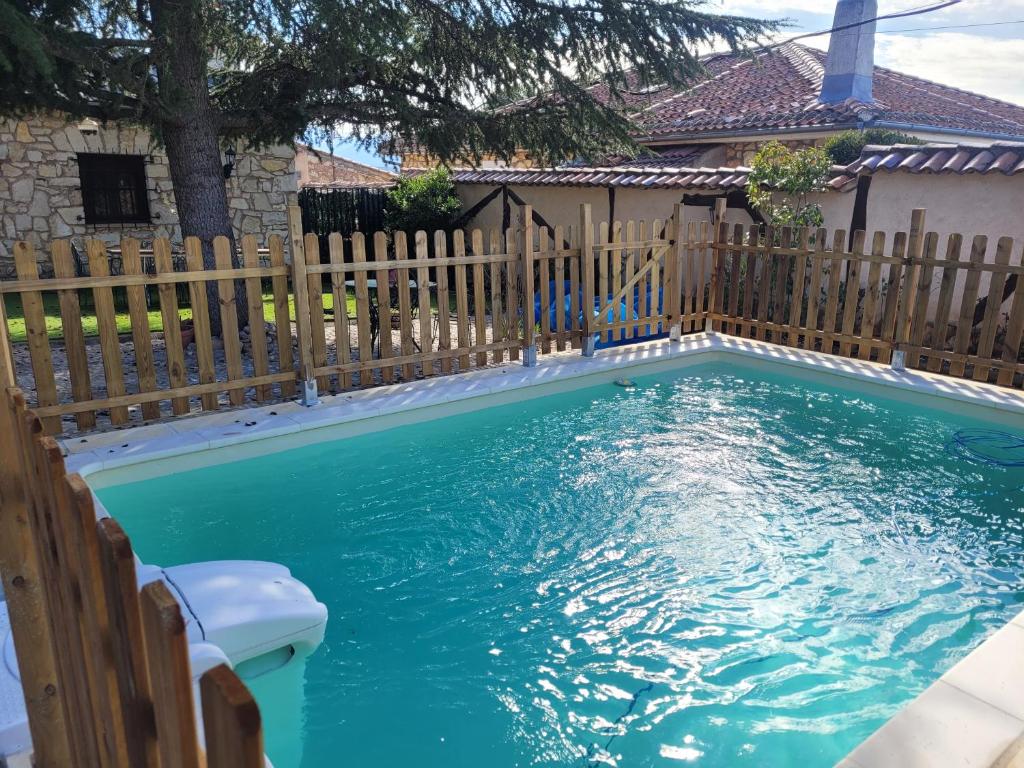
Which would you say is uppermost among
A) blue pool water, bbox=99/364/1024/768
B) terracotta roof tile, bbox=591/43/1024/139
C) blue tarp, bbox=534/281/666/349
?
terracotta roof tile, bbox=591/43/1024/139

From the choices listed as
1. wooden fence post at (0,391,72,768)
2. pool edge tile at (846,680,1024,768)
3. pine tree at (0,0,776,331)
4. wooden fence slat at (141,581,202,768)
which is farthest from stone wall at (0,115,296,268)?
wooden fence slat at (141,581,202,768)

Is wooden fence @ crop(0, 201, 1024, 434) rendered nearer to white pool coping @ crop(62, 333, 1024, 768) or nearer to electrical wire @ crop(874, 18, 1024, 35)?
white pool coping @ crop(62, 333, 1024, 768)

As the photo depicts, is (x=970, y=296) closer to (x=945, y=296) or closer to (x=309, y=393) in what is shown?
(x=945, y=296)

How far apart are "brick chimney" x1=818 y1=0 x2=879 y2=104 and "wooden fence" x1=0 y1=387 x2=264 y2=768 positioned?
14.0 metres

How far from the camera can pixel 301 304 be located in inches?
248

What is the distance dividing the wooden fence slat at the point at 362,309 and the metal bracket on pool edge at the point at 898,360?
17.0 feet

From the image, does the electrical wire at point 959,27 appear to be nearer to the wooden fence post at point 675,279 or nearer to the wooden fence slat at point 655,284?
the wooden fence post at point 675,279

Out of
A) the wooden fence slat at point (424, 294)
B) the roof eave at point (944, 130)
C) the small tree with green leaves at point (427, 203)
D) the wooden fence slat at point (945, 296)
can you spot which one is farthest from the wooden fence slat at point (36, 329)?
the roof eave at point (944, 130)

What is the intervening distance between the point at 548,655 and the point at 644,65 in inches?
288

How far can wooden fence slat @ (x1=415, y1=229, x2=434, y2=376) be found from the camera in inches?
269

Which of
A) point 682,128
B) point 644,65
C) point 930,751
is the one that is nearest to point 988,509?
point 930,751

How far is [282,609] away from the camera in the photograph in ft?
9.12

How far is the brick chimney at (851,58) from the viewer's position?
13.1 meters

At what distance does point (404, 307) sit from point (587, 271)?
2130 millimetres
